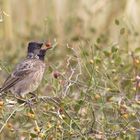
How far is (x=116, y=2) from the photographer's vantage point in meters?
10.7

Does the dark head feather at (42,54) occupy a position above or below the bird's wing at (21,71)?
above

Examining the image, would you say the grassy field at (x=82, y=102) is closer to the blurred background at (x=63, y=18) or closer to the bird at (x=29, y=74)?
the bird at (x=29, y=74)

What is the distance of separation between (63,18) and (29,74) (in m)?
4.24

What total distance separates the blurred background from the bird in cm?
307

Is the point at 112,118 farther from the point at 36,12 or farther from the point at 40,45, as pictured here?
the point at 36,12

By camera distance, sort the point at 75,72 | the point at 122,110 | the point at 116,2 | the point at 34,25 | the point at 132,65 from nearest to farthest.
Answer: the point at 122,110, the point at 75,72, the point at 132,65, the point at 34,25, the point at 116,2

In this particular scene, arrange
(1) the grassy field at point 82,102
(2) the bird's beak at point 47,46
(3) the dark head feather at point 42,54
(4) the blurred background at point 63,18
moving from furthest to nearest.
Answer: (4) the blurred background at point 63,18 < (3) the dark head feather at point 42,54 < (2) the bird's beak at point 47,46 < (1) the grassy field at point 82,102

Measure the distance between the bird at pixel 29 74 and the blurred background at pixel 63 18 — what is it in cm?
307

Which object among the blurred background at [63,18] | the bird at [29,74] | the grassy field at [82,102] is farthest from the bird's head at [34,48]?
the blurred background at [63,18]

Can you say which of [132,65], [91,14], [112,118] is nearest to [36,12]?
[91,14]

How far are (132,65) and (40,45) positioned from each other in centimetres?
76

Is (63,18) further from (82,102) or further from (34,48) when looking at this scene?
(82,102)

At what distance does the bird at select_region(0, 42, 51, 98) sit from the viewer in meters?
6.12

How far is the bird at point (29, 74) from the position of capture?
6.12m
